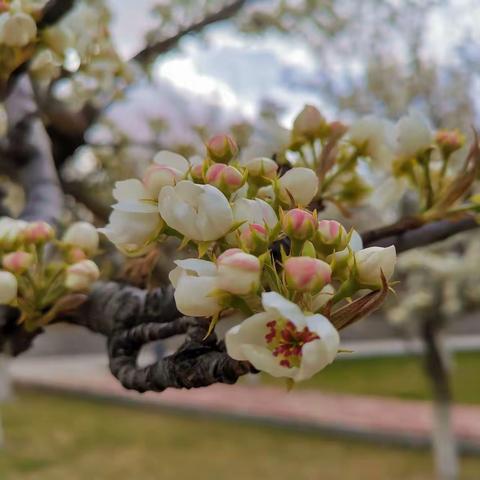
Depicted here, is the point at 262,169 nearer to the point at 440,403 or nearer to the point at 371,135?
Answer: the point at 371,135

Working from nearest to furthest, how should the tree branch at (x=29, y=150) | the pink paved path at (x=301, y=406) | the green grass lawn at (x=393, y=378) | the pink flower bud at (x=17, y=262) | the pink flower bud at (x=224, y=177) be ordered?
the pink flower bud at (x=224, y=177)
the pink flower bud at (x=17, y=262)
the tree branch at (x=29, y=150)
the pink paved path at (x=301, y=406)
the green grass lawn at (x=393, y=378)

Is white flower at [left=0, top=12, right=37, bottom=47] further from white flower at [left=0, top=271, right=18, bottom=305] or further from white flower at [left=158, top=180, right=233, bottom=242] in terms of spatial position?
white flower at [left=158, top=180, right=233, bottom=242]

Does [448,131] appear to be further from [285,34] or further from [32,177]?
[285,34]

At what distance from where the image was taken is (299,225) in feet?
1.69

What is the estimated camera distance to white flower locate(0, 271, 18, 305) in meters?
0.73

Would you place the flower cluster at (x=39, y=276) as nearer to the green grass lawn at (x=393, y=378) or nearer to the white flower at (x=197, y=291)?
the white flower at (x=197, y=291)

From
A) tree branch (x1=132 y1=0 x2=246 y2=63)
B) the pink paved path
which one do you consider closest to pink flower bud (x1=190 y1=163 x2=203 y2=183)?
tree branch (x1=132 y1=0 x2=246 y2=63)

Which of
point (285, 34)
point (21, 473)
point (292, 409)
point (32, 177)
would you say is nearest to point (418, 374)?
point (292, 409)

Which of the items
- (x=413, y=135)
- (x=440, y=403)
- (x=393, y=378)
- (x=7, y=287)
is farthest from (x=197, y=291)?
(x=393, y=378)

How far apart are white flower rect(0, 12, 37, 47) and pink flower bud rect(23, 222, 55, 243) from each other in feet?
0.90

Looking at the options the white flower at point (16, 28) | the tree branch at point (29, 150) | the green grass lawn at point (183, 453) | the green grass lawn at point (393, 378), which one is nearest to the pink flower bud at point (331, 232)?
the white flower at point (16, 28)

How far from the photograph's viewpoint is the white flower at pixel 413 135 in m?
0.91

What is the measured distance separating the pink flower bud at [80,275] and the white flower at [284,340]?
38 centimetres

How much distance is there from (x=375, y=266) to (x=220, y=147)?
0.65 ft
